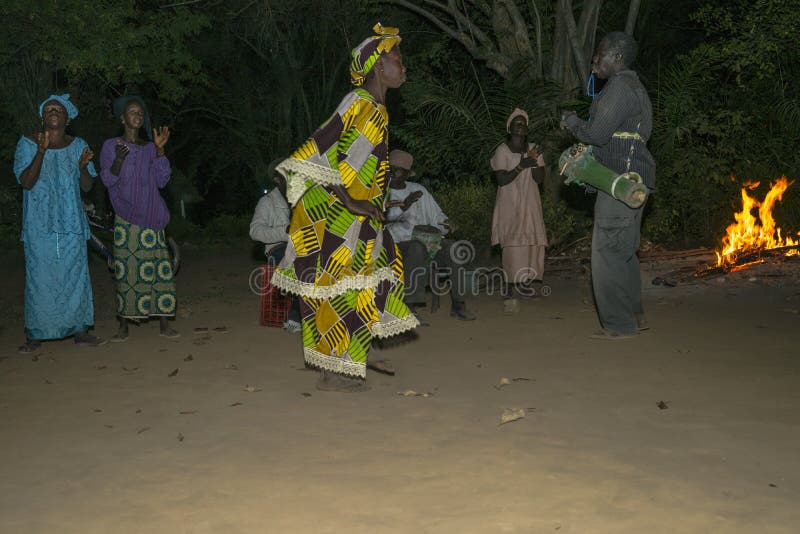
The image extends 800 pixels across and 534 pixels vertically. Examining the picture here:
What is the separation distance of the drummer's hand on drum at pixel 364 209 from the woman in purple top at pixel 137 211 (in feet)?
9.16

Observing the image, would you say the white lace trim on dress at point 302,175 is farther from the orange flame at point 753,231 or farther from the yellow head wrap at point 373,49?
the orange flame at point 753,231

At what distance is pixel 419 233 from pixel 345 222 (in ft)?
10.5

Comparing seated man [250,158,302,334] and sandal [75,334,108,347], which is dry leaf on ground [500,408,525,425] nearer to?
seated man [250,158,302,334]

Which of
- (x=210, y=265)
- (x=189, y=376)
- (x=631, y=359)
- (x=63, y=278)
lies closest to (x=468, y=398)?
(x=631, y=359)

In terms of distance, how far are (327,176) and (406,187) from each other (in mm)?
3370

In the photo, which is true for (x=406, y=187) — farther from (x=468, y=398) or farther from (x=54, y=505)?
(x=54, y=505)

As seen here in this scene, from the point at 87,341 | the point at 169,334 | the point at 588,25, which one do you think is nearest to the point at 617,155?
the point at 169,334

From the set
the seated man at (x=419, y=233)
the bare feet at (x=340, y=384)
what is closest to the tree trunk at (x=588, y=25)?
the seated man at (x=419, y=233)

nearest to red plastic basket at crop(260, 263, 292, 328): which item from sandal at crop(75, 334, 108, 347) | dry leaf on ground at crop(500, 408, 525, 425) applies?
sandal at crop(75, 334, 108, 347)

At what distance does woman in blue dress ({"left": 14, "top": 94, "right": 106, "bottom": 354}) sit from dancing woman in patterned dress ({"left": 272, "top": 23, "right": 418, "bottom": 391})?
256 cm

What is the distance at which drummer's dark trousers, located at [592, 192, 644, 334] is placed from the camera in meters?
7.70

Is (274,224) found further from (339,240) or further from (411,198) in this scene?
(339,240)

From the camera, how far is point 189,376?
22.8ft

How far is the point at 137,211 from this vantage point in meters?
8.17
